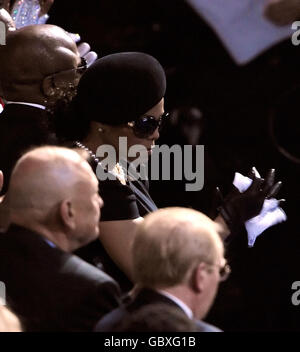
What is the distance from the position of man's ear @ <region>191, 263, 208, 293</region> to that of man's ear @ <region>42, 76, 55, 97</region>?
4.36ft

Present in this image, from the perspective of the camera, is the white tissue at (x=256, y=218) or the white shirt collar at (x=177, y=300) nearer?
the white shirt collar at (x=177, y=300)

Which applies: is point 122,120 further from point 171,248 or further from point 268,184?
point 171,248

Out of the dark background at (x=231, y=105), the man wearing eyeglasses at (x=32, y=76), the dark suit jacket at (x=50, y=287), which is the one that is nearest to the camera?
the dark suit jacket at (x=50, y=287)

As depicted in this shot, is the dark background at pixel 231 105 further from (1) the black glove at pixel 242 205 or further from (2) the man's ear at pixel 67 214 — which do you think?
(2) the man's ear at pixel 67 214

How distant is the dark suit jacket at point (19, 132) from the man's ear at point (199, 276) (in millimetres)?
1121

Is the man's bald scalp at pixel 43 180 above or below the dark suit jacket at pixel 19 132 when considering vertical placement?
above

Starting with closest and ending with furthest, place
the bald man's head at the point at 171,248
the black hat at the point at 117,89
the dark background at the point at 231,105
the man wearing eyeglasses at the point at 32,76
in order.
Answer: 1. the bald man's head at the point at 171,248
2. the black hat at the point at 117,89
3. the man wearing eyeglasses at the point at 32,76
4. the dark background at the point at 231,105

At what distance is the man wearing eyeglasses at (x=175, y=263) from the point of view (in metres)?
2.48

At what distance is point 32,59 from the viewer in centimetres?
367

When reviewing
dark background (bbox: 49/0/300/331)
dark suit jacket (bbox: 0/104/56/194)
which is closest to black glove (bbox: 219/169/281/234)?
dark suit jacket (bbox: 0/104/56/194)

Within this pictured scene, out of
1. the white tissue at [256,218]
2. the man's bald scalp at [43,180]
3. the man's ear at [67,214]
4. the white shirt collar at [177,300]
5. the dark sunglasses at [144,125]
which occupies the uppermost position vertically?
the man's bald scalp at [43,180]

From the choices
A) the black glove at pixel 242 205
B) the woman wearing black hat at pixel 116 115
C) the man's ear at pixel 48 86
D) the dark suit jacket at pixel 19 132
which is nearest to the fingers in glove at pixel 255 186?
the black glove at pixel 242 205

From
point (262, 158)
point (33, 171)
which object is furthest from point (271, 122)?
point (33, 171)
